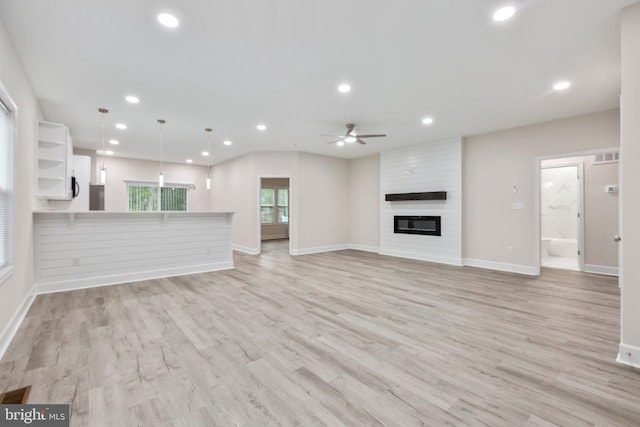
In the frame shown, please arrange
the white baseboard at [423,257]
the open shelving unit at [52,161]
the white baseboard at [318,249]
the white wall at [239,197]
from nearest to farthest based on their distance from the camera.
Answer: the open shelving unit at [52,161]
the white baseboard at [423,257]
the white baseboard at [318,249]
the white wall at [239,197]

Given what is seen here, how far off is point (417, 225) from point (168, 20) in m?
6.17

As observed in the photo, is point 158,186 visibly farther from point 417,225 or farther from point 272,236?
point 417,225

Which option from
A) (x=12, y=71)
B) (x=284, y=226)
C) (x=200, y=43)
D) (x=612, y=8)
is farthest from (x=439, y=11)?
(x=284, y=226)

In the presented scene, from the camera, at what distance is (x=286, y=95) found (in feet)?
13.2

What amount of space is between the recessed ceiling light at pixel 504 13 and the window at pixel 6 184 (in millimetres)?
4204

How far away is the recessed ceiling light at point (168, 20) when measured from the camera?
2.38 m

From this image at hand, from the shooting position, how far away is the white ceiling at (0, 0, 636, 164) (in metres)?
2.35

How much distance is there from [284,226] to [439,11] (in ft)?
32.5

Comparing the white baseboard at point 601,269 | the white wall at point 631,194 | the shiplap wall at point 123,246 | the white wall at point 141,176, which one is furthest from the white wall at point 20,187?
the white baseboard at point 601,269

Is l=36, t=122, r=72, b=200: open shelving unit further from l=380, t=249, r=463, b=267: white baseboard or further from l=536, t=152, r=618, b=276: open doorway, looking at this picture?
l=536, t=152, r=618, b=276: open doorway

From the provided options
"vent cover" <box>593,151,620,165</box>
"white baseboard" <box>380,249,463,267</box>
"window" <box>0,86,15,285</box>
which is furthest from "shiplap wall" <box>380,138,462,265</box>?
"window" <box>0,86,15,285</box>

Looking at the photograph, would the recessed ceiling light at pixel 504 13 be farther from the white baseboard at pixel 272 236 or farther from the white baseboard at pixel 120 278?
the white baseboard at pixel 272 236

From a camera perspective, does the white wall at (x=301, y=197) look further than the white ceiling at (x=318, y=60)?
Yes

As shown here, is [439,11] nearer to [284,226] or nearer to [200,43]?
[200,43]
